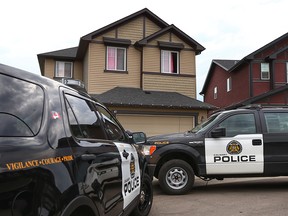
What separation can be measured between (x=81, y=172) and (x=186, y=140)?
5172 millimetres

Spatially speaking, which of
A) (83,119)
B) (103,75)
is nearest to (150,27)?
(103,75)

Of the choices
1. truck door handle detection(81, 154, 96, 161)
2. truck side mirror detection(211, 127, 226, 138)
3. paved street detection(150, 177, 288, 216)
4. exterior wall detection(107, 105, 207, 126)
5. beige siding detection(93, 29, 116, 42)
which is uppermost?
beige siding detection(93, 29, 116, 42)

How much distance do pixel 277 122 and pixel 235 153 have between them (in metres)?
1.28

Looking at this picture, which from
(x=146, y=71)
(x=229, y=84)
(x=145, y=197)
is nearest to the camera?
(x=145, y=197)

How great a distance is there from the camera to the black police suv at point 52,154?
2.05m

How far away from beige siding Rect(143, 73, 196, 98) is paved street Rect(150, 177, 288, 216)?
9.64 m

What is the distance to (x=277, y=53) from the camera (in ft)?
76.0

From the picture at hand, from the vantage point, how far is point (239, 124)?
25.9 feet

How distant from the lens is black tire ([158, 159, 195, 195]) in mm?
7520

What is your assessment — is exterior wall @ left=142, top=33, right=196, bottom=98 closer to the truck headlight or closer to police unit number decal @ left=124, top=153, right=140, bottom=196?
the truck headlight

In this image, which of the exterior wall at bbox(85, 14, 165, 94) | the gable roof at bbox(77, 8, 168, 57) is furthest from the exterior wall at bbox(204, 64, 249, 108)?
the exterior wall at bbox(85, 14, 165, 94)

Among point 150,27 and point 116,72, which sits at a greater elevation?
point 150,27

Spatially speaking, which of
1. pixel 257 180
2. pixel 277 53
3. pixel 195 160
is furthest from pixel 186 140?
pixel 277 53

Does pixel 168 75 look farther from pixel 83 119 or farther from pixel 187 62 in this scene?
pixel 83 119
